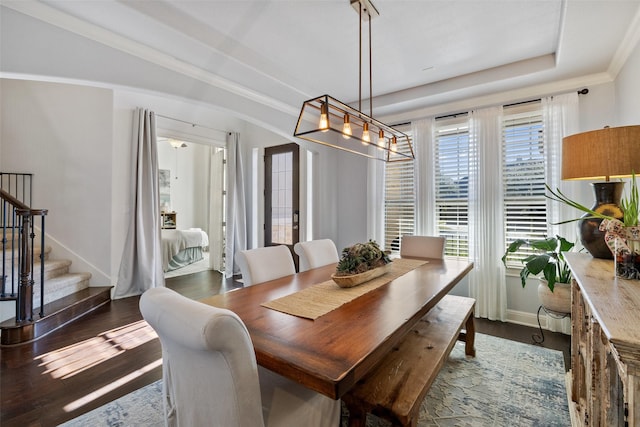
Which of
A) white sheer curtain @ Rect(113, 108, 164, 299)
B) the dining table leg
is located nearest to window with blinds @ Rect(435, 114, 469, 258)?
the dining table leg

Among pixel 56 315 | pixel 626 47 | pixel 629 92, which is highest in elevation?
pixel 626 47

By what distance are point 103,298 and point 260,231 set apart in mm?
2556

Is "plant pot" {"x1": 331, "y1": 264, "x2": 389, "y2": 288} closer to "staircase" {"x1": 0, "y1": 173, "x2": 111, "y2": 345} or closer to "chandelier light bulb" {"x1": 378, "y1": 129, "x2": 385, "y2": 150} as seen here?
"chandelier light bulb" {"x1": 378, "y1": 129, "x2": 385, "y2": 150}

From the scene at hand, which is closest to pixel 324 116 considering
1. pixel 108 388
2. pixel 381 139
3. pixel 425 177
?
pixel 381 139

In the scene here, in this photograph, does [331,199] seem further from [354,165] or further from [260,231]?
[260,231]

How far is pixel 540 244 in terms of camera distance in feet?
9.32

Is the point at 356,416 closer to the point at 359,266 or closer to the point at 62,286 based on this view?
the point at 359,266

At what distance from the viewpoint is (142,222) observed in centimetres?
412

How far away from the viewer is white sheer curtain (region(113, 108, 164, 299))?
4062mm

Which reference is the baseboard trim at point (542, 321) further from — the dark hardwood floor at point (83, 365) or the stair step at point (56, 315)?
the stair step at point (56, 315)

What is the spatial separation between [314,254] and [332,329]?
1.48 m

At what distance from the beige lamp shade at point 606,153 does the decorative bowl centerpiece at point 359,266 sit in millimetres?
1313

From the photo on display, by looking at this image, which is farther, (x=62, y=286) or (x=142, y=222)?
(x=142, y=222)

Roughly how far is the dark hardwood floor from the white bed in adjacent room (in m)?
2.26
